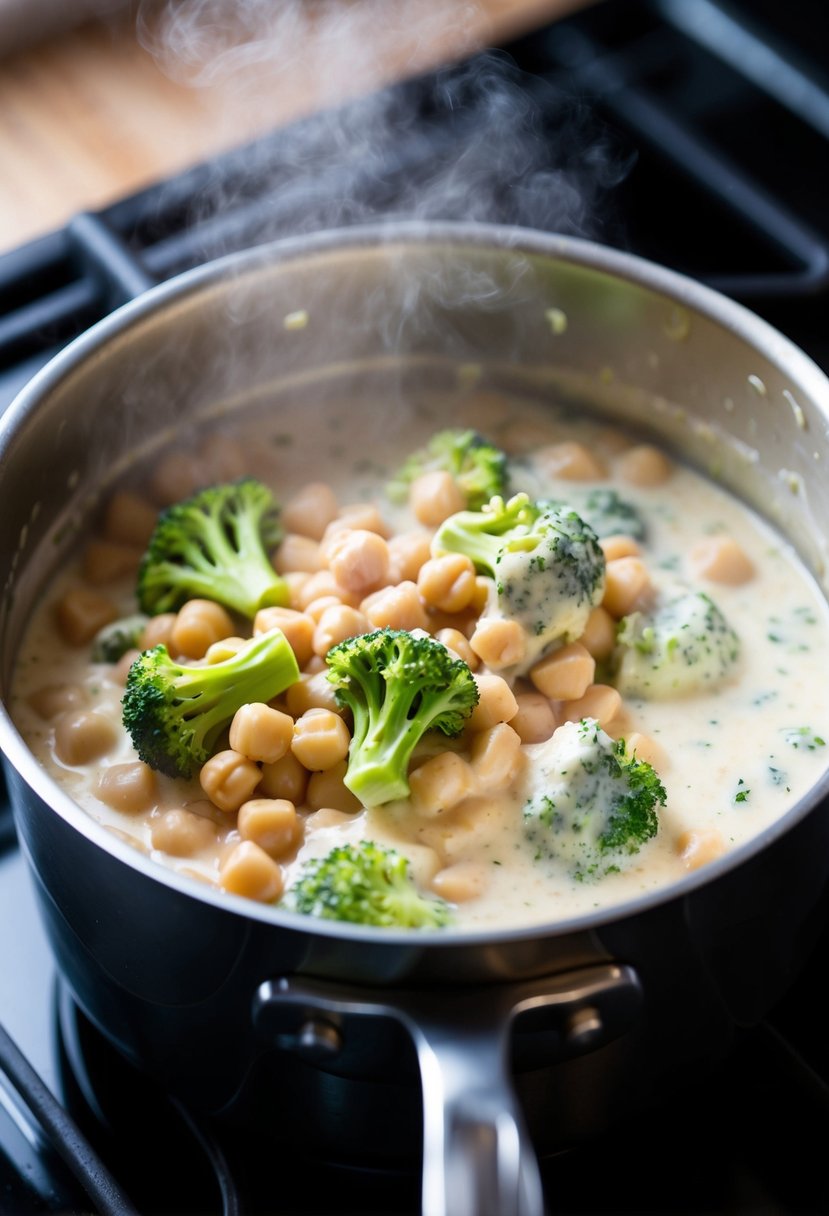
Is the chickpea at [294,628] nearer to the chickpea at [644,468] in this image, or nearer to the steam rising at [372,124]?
the chickpea at [644,468]

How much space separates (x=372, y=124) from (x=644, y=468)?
0.90 meters

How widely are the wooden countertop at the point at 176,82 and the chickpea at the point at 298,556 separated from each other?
103 centimetres

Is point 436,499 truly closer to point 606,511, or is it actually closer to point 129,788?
point 606,511

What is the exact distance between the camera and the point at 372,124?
264 centimetres

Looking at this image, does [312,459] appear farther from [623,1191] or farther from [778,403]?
[623,1191]

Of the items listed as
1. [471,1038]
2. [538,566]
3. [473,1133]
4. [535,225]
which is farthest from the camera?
[535,225]

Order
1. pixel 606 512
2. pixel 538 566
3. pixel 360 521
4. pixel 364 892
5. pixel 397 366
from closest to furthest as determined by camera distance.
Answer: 1. pixel 364 892
2. pixel 538 566
3. pixel 360 521
4. pixel 606 512
5. pixel 397 366

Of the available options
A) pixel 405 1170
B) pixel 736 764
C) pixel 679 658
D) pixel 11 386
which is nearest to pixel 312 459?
pixel 11 386

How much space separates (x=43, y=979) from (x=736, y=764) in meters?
0.93

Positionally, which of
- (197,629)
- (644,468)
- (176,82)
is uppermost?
(176,82)

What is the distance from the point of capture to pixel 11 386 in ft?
7.72

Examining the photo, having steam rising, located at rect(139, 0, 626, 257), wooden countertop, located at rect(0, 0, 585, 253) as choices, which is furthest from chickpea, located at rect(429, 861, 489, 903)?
wooden countertop, located at rect(0, 0, 585, 253)

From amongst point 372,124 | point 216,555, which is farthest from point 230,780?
point 372,124

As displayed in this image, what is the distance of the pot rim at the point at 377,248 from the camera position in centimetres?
125
